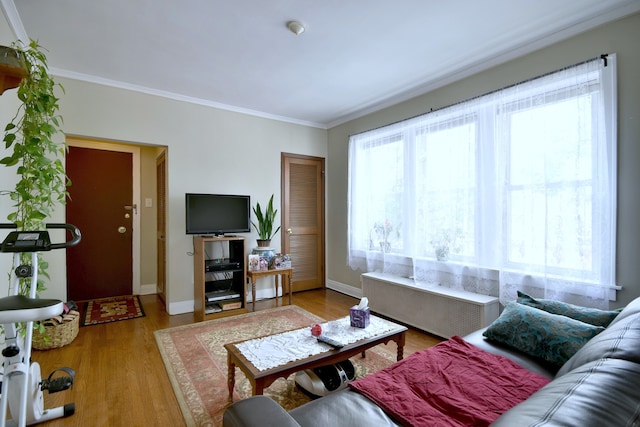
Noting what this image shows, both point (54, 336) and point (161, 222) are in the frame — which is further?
point (161, 222)

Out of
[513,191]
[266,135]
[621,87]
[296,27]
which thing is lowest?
[513,191]

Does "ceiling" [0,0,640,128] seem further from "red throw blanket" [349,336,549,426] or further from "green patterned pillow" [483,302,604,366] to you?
"red throw blanket" [349,336,549,426]

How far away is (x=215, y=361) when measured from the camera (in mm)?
2455

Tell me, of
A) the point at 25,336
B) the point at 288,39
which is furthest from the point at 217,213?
the point at 25,336

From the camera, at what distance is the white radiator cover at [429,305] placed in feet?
8.65

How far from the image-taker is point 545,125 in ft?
7.86

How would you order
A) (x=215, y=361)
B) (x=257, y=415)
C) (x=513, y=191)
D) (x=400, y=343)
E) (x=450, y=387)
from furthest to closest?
1. (x=513, y=191)
2. (x=215, y=361)
3. (x=400, y=343)
4. (x=450, y=387)
5. (x=257, y=415)

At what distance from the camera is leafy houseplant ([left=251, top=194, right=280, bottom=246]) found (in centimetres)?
401

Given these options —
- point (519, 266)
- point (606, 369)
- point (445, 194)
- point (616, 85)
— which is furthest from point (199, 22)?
point (519, 266)

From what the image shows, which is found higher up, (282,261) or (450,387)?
(282,261)

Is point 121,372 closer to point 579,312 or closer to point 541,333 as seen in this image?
point 541,333

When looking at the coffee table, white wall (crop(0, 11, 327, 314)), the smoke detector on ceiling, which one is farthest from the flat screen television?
the smoke detector on ceiling

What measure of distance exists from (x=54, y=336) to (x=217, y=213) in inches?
72.1

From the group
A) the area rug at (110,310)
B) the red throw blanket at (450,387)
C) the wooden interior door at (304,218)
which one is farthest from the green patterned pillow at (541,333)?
the area rug at (110,310)
